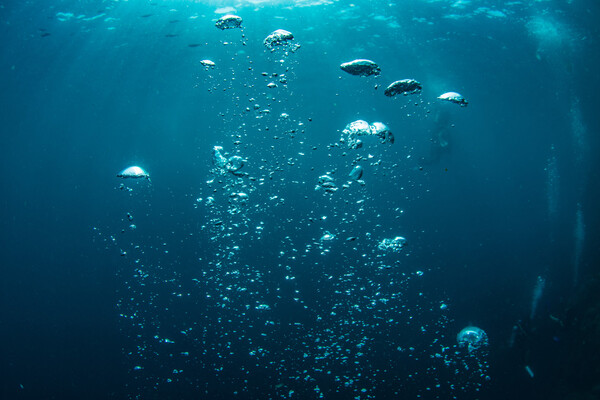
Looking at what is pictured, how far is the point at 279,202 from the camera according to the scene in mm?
44594

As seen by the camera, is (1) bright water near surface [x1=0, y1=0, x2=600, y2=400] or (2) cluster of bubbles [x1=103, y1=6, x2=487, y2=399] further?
(2) cluster of bubbles [x1=103, y1=6, x2=487, y2=399]

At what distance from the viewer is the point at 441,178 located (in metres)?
54.1

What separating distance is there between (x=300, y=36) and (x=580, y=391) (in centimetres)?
1869

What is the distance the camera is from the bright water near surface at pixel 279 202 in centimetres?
1588

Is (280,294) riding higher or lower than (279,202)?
lower

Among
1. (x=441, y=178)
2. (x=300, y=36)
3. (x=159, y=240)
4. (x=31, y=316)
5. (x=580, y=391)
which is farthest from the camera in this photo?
(x=441, y=178)

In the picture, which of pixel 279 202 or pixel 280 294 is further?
pixel 279 202

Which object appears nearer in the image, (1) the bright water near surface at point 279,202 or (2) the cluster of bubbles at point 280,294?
(1) the bright water near surface at point 279,202

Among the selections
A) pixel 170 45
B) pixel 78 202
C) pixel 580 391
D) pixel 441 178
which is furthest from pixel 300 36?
pixel 441 178

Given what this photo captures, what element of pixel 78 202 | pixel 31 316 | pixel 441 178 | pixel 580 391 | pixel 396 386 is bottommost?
pixel 441 178

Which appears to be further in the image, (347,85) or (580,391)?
(347,85)

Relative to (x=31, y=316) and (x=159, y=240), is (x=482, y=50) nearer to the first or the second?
(x=159, y=240)

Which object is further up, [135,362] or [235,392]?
[235,392]

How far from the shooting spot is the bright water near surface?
1588cm
